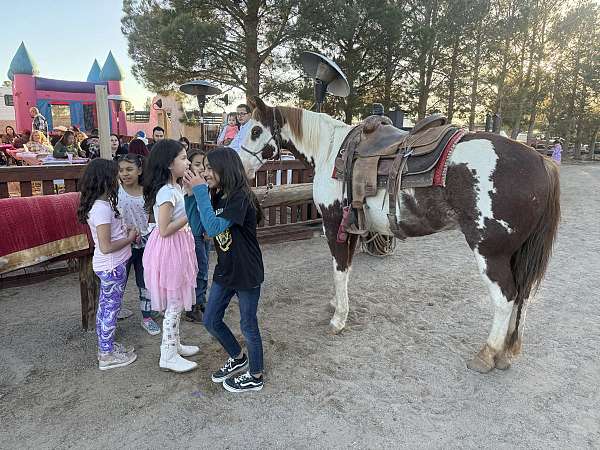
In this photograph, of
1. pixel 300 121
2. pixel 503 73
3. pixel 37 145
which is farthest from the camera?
pixel 503 73

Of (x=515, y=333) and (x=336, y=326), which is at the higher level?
(x=515, y=333)

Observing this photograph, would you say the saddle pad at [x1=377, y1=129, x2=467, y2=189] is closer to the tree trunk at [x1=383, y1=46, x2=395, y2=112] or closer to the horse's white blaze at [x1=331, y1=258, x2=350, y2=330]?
the horse's white blaze at [x1=331, y1=258, x2=350, y2=330]

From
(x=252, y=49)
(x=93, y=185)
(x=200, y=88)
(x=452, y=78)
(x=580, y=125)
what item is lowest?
(x=93, y=185)

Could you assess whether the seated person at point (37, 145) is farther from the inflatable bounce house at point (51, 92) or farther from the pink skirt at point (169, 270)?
the pink skirt at point (169, 270)

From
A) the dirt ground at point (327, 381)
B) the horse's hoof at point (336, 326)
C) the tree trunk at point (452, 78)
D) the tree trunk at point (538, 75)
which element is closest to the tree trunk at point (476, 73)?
the tree trunk at point (452, 78)

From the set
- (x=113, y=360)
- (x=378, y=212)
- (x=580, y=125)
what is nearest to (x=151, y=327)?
(x=113, y=360)

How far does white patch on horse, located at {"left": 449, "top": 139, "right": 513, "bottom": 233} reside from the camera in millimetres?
2387

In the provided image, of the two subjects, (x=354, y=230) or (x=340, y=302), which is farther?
(x=340, y=302)

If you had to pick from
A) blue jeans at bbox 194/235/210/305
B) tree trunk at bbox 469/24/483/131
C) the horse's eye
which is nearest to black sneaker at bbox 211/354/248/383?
blue jeans at bbox 194/235/210/305

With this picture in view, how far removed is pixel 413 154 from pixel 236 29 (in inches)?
394

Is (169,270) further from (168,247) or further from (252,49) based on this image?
(252,49)

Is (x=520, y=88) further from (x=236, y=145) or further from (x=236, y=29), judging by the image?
(x=236, y=145)

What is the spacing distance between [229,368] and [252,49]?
33.2 feet

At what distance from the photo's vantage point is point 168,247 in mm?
2428
